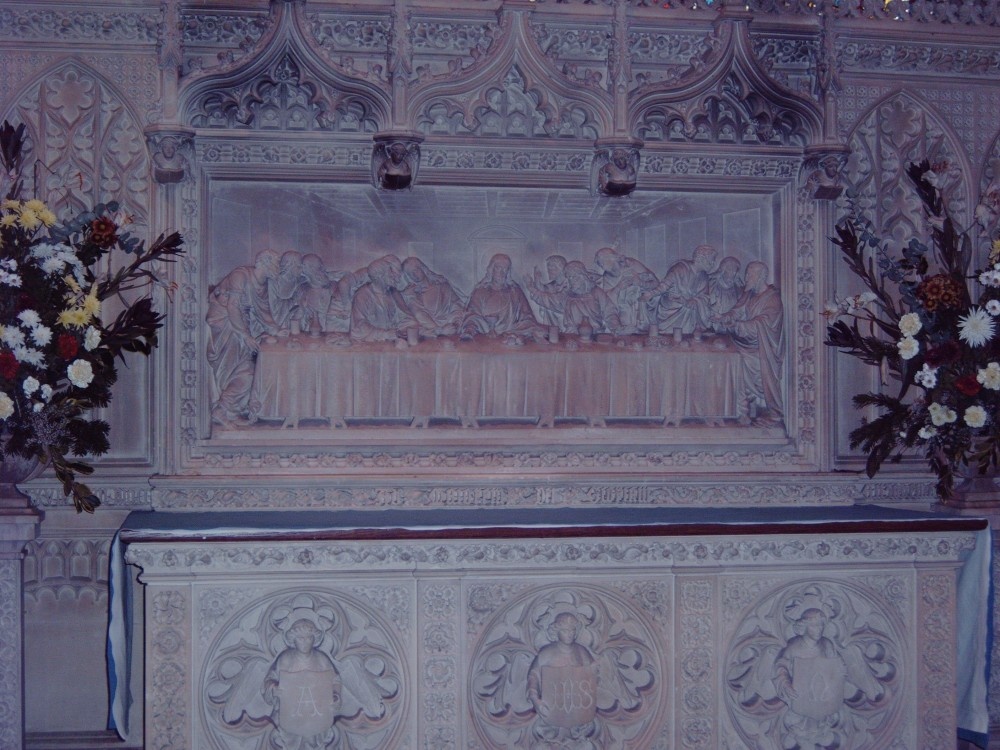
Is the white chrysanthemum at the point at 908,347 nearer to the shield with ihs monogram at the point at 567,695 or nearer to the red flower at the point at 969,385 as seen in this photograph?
the red flower at the point at 969,385

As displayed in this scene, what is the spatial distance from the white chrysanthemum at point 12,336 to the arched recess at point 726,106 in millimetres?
3314

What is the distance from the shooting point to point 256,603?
4801 mm

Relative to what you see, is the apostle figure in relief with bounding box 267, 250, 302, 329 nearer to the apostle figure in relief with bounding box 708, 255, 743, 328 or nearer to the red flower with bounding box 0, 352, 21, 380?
the red flower with bounding box 0, 352, 21, 380

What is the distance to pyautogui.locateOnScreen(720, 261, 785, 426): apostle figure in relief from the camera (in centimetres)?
610

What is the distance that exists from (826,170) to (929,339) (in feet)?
3.66

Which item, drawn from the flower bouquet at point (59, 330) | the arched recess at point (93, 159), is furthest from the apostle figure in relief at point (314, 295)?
the arched recess at point (93, 159)

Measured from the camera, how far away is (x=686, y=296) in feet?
20.1

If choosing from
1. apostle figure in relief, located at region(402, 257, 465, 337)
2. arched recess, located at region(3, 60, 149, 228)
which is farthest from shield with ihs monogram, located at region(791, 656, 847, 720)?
arched recess, located at region(3, 60, 149, 228)

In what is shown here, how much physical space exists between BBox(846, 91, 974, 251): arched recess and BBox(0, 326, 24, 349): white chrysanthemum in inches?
178

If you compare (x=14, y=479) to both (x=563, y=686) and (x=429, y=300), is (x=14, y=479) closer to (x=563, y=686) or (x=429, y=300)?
(x=429, y=300)

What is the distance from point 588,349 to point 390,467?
4.20 ft

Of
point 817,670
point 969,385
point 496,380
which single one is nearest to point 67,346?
point 496,380

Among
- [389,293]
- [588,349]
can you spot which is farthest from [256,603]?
[588,349]

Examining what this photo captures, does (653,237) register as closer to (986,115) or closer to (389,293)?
(389,293)
